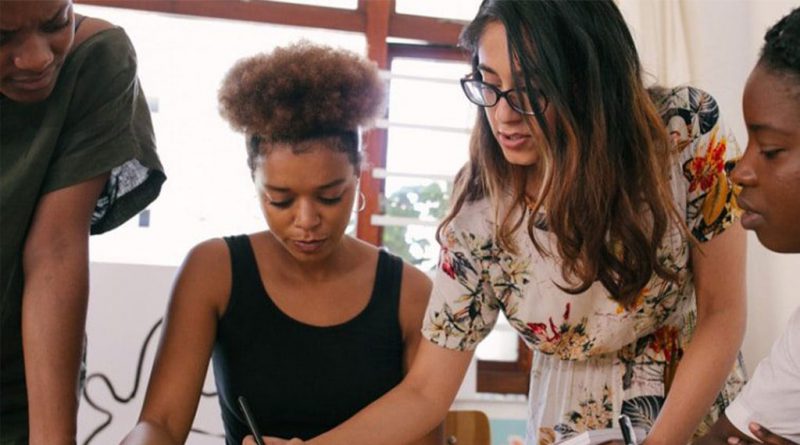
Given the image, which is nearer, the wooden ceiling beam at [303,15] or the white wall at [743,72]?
the white wall at [743,72]

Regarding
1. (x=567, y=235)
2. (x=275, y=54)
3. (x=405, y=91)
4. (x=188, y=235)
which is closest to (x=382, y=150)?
(x=405, y=91)

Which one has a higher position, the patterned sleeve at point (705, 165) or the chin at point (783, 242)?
the patterned sleeve at point (705, 165)

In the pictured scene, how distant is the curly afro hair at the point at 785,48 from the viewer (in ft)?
3.20

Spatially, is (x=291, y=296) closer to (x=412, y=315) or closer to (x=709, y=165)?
(x=412, y=315)

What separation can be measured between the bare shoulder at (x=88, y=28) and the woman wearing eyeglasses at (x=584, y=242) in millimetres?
410

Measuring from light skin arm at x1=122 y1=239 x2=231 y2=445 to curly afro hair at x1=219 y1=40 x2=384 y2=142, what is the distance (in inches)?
7.8

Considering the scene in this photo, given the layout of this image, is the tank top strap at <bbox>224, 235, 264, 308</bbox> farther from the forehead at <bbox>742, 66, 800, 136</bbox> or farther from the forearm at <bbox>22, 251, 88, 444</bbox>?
the forehead at <bbox>742, 66, 800, 136</bbox>

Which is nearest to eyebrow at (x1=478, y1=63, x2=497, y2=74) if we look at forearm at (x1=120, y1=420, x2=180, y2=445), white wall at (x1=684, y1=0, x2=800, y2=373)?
forearm at (x1=120, y1=420, x2=180, y2=445)

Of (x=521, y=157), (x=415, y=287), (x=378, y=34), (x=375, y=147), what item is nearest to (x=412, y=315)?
(x=415, y=287)

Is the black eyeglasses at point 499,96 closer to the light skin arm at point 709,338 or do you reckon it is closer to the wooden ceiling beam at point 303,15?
the light skin arm at point 709,338

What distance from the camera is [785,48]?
990 mm

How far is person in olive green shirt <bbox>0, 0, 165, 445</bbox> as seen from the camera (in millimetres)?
973

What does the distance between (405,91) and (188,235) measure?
2.79 feet

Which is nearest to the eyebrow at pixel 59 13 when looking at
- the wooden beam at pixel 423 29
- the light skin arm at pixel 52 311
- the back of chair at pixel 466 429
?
the light skin arm at pixel 52 311
